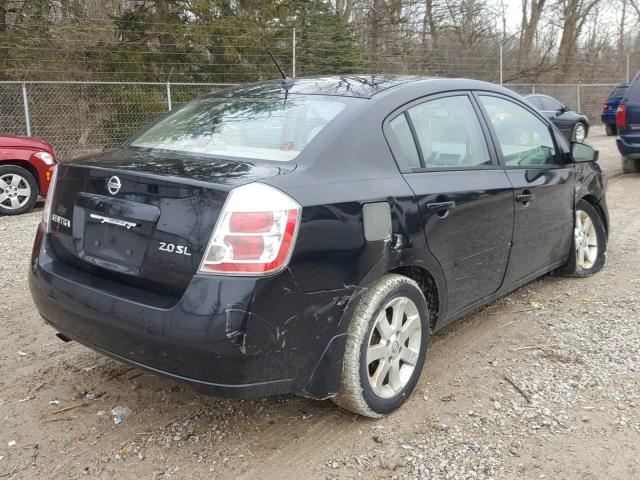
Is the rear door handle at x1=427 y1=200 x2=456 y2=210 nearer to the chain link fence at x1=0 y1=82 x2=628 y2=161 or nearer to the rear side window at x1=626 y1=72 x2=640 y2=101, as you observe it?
the rear side window at x1=626 y1=72 x2=640 y2=101

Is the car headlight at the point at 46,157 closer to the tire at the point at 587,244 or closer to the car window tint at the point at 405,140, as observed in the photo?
the car window tint at the point at 405,140

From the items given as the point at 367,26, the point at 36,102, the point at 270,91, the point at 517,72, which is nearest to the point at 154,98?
the point at 36,102

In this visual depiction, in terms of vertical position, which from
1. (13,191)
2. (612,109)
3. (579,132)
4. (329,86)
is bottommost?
(13,191)

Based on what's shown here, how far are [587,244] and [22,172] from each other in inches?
275

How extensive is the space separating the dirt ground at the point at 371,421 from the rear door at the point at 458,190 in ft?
1.63

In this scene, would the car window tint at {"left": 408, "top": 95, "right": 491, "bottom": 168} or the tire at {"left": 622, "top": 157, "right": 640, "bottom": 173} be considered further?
the tire at {"left": 622, "top": 157, "right": 640, "bottom": 173}

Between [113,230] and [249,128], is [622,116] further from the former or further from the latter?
[113,230]

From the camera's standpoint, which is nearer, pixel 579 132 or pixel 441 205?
pixel 441 205

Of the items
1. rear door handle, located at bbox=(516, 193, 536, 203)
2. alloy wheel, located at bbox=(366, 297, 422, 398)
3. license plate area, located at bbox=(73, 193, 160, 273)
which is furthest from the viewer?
rear door handle, located at bbox=(516, 193, 536, 203)

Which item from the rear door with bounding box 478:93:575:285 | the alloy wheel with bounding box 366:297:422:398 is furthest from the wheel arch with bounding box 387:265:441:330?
the rear door with bounding box 478:93:575:285

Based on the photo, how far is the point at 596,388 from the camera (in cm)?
320

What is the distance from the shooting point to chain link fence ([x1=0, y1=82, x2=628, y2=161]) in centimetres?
1178

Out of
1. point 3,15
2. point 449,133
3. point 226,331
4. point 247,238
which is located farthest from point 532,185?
point 3,15

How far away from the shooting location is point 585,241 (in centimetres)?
493
